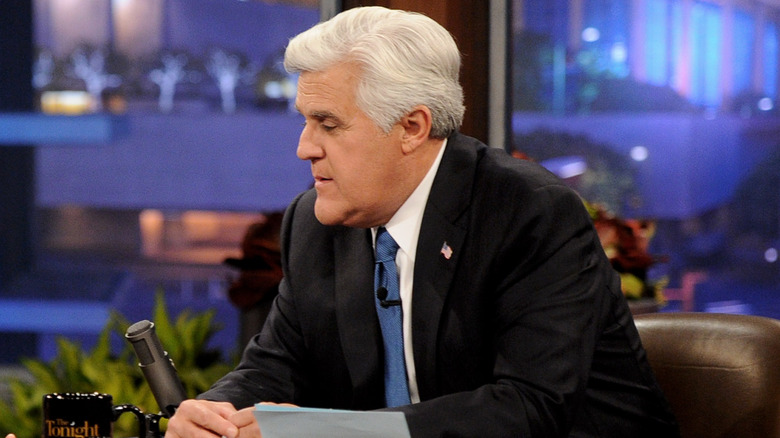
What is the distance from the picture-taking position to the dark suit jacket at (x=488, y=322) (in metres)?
1.44

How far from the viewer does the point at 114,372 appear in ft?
10.2

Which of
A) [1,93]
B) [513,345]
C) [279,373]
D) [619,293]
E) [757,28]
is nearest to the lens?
[513,345]

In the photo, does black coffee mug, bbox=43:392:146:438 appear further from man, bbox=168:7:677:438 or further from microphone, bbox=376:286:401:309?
microphone, bbox=376:286:401:309

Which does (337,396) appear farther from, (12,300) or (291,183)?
(12,300)

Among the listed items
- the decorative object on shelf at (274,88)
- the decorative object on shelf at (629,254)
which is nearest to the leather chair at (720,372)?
the decorative object on shelf at (629,254)

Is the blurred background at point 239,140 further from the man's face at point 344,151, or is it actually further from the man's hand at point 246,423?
the man's hand at point 246,423

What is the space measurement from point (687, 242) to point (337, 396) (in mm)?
1944

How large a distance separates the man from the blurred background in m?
1.31

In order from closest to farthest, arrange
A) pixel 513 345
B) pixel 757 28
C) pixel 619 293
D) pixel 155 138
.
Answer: pixel 513 345 → pixel 619 293 → pixel 757 28 → pixel 155 138

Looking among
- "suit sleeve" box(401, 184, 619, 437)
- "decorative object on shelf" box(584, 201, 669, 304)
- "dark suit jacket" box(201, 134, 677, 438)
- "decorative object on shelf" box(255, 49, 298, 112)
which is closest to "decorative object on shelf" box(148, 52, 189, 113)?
"decorative object on shelf" box(255, 49, 298, 112)

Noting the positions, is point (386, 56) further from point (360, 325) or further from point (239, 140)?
point (239, 140)

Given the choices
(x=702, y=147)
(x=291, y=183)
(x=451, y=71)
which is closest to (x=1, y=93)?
(x=291, y=183)

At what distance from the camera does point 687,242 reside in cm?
331

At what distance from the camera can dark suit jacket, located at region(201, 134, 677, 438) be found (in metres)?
1.44
